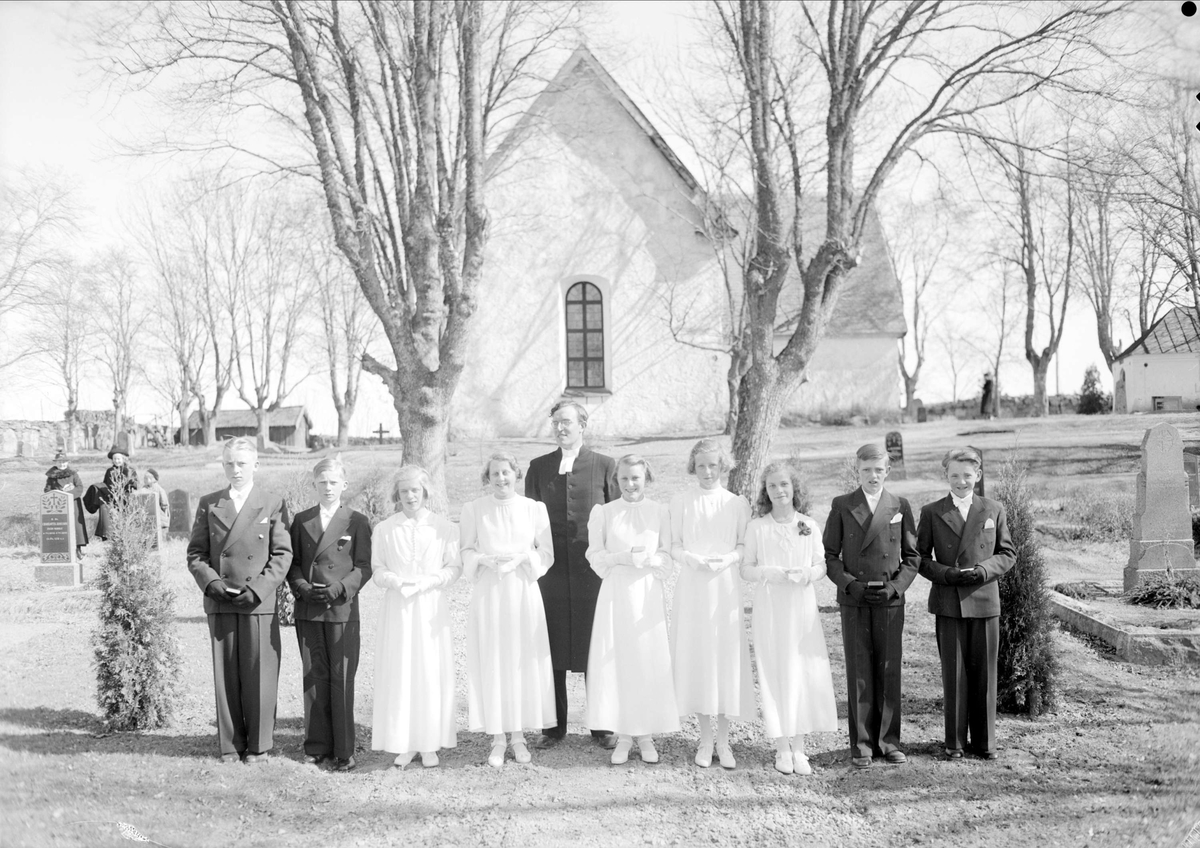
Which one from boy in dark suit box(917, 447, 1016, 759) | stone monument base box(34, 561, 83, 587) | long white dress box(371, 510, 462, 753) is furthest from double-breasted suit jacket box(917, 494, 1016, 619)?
stone monument base box(34, 561, 83, 587)

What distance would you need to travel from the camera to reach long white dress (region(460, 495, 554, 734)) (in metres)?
4.64

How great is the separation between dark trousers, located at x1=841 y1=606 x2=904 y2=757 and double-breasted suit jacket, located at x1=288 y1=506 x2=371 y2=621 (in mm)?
2590

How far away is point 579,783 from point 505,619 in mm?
917

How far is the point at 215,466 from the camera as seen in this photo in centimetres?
614

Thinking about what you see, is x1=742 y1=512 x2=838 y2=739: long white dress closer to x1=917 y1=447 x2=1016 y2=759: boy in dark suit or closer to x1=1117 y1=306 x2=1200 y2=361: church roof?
x1=917 y1=447 x2=1016 y2=759: boy in dark suit

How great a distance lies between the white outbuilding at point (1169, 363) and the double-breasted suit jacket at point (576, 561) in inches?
104

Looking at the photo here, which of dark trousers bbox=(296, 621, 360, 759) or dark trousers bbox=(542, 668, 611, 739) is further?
dark trousers bbox=(542, 668, 611, 739)

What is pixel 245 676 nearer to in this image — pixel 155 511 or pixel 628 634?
pixel 628 634

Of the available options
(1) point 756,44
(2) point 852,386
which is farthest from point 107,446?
(2) point 852,386

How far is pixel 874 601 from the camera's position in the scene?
4.50 metres

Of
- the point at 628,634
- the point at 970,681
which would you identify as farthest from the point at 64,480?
the point at 970,681

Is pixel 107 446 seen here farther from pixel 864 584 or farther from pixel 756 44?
pixel 756 44

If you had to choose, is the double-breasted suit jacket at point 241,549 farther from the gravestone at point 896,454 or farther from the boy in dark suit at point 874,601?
the gravestone at point 896,454

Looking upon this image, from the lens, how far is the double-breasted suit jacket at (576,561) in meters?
5.02
